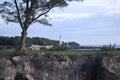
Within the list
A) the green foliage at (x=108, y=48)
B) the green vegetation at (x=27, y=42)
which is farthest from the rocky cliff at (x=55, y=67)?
the green vegetation at (x=27, y=42)

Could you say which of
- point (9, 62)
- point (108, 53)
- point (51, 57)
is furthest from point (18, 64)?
point (108, 53)

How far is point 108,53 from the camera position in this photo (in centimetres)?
1438

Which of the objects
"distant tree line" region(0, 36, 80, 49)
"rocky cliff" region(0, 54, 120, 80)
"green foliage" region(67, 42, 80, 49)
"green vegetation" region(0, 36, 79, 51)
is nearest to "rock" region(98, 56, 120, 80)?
"rocky cliff" region(0, 54, 120, 80)

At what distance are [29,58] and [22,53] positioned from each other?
35 cm

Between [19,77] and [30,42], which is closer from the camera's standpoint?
[19,77]

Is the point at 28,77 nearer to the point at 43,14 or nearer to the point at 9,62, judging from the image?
the point at 9,62

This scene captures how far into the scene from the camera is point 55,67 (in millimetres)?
13914

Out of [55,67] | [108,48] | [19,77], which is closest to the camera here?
[19,77]

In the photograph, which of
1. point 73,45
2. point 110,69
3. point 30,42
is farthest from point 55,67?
point 30,42

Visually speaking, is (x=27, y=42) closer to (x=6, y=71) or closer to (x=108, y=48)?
(x=108, y=48)

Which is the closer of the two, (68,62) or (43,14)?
(68,62)

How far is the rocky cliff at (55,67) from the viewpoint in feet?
44.9

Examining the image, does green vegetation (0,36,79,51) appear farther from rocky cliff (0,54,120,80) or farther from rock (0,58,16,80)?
rock (0,58,16,80)

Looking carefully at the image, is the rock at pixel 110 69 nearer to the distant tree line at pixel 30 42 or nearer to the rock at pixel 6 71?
the rock at pixel 6 71
